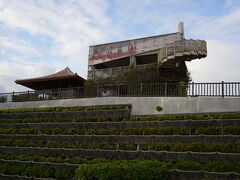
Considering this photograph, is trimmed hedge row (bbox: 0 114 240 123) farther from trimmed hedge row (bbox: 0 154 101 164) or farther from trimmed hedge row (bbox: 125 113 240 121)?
trimmed hedge row (bbox: 0 154 101 164)

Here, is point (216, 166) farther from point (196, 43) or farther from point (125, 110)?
point (196, 43)

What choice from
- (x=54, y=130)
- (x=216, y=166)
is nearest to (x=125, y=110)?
(x=54, y=130)

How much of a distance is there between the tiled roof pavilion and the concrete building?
1.97 m

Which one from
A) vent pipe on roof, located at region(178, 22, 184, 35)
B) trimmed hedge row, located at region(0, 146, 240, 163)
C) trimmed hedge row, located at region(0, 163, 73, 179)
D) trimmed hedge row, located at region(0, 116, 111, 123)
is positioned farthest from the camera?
vent pipe on roof, located at region(178, 22, 184, 35)

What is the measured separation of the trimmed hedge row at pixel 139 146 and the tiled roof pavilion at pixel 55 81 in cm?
815

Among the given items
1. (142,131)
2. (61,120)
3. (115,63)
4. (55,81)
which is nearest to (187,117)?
(142,131)

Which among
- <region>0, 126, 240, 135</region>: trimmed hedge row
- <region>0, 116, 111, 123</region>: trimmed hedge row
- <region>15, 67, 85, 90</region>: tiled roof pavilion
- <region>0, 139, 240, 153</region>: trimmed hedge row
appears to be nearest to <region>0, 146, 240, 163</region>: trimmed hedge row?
<region>0, 139, 240, 153</region>: trimmed hedge row

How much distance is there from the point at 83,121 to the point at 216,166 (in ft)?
27.4

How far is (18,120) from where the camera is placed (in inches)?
765

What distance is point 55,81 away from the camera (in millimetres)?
25469

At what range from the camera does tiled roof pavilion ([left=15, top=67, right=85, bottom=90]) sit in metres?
24.3

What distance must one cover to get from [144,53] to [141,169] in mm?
16073

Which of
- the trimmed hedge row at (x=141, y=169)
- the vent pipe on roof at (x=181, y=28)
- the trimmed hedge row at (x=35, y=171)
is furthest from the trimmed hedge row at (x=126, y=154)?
the vent pipe on roof at (x=181, y=28)

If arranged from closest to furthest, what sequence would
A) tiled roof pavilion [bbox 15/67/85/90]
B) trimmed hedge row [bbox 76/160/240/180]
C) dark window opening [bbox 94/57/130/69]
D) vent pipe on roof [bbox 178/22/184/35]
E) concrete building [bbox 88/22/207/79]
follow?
trimmed hedge row [bbox 76/160/240/180] < concrete building [bbox 88/22/207/79] < vent pipe on roof [bbox 178/22/184/35] < tiled roof pavilion [bbox 15/67/85/90] < dark window opening [bbox 94/57/130/69]
